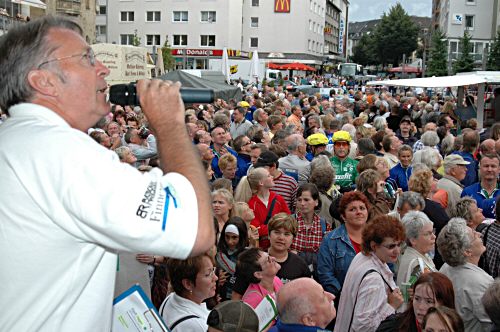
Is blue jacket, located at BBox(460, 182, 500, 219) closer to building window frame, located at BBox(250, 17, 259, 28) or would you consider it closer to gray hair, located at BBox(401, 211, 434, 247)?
gray hair, located at BBox(401, 211, 434, 247)

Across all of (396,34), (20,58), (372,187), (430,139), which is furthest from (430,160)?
(396,34)

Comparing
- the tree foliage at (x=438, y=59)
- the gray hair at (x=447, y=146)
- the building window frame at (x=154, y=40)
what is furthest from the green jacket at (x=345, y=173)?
the building window frame at (x=154, y=40)

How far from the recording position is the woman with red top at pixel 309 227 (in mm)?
6129

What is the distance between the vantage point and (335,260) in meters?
5.47

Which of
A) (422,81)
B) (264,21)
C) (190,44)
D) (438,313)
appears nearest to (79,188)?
(438,313)

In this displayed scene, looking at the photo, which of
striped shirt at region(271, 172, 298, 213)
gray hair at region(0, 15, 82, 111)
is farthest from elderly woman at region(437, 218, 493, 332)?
gray hair at region(0, 15, 82, 111)

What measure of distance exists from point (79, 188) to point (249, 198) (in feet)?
18.8

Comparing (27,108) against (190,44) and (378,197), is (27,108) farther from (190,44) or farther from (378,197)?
(190,44)

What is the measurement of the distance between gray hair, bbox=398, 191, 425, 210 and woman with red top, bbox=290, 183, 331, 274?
0.81 meters

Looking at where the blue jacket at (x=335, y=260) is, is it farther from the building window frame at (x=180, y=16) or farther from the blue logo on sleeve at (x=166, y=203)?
the building window frame at (x=180, y=16)

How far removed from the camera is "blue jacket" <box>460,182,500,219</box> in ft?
23.4

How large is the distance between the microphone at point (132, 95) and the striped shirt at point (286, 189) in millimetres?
5646

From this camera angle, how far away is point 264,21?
7381cm

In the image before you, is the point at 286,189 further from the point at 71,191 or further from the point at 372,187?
the point at 71,191
